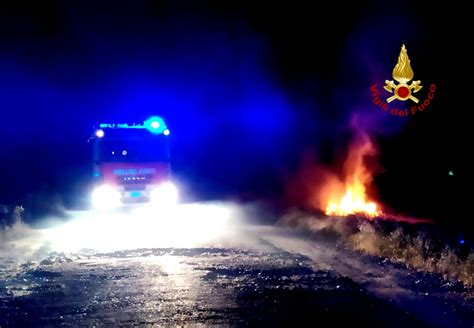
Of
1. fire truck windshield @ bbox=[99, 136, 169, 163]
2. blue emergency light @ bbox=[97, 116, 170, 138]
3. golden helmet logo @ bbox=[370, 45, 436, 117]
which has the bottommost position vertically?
fire truck windshield @ bbox=[99, 136, 169, 163]

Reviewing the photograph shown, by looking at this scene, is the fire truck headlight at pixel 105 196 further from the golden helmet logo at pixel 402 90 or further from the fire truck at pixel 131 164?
the golden helmet logo at pixel 402 90

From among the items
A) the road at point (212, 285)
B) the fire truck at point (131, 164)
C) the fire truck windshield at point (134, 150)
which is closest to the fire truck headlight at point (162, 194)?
the fire truck at point (131, 164)

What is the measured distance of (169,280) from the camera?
Result: 8922 millimetres

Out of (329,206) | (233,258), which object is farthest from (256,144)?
(233,258)

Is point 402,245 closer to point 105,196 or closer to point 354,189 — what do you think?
point 354,189

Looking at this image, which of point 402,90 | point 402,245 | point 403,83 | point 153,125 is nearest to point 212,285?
point 402,245

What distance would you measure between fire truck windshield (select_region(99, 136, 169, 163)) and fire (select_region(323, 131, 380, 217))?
6.17 m

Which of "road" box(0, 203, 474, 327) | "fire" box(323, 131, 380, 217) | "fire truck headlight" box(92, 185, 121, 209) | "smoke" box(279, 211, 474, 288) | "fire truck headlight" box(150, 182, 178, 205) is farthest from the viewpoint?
"fire truck headlight" box(150, 182, 178, 205)

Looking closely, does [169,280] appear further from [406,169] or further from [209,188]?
[209,188]

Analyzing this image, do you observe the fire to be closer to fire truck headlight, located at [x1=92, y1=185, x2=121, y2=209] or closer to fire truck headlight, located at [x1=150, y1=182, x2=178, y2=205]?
fire truck headlight, located at [x1=150, y1=182, x2=178, y2=205]

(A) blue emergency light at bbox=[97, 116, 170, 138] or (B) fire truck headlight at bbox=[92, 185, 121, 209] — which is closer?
(B) fire truck headlight at bbox=[92, 185, 121, 209]

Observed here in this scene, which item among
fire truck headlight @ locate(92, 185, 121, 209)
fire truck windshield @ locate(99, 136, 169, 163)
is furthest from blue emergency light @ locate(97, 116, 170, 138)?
fire truck headlight @ locate(92, 185, 121, 209)

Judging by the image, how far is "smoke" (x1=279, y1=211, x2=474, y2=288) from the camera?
935 centimetres

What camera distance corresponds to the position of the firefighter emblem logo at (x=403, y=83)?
2487cm
